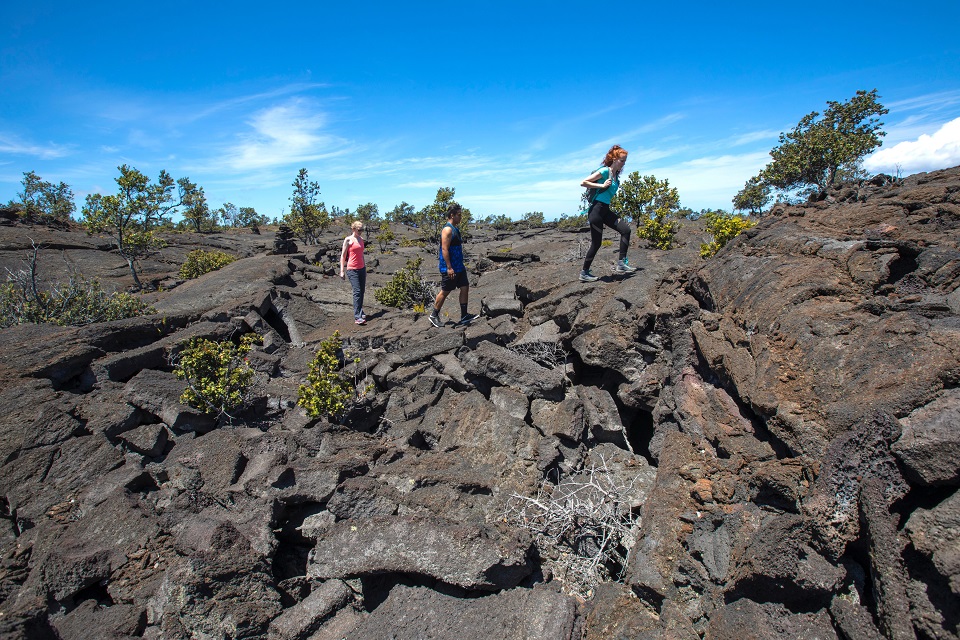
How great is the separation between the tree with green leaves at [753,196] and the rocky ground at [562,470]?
32.3m

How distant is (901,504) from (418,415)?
4.98 meters

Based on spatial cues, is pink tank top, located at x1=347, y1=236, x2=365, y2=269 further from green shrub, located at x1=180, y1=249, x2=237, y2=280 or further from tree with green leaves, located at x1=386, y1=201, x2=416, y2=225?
tree with green leaves, located at x1=386, y1=201, x2=416, y2=225

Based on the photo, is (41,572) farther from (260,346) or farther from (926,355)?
(926,355)

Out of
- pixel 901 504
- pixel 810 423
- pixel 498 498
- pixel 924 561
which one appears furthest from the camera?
pixel 498 498

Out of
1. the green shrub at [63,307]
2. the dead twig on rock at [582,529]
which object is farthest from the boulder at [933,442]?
the green shrub at [63,307]

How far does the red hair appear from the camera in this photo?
716cm

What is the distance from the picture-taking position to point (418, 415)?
630 centimetres

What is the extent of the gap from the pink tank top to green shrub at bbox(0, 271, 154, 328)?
407 cm

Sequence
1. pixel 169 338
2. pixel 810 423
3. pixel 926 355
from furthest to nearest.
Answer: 1. pixel 169 338
2. pixel 810 423
3. pixel 926 355

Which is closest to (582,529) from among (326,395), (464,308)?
(326,395)

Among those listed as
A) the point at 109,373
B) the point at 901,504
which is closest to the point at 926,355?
the point at 901,504

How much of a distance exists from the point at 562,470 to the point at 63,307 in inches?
404

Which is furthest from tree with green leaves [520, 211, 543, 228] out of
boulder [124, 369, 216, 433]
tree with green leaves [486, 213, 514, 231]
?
boulder [124, 369, 216, 433]

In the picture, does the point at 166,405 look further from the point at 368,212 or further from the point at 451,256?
the point at 368,212
